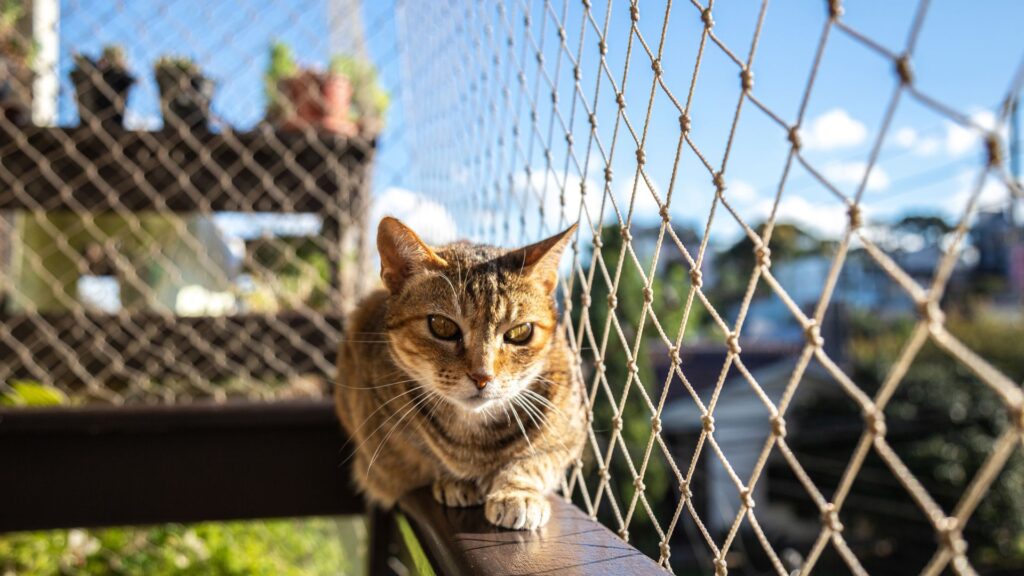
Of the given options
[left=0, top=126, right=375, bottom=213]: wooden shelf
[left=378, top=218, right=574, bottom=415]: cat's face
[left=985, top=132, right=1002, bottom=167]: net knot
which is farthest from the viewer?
[left=0, top=126, right=375, bottom=213]: wooden shelf

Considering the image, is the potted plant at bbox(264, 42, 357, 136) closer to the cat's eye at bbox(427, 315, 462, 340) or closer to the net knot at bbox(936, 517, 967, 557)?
the cat's eye at bbox(427, 315, 462, 340)

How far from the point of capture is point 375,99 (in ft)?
8.13

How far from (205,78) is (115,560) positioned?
1476 millimetres

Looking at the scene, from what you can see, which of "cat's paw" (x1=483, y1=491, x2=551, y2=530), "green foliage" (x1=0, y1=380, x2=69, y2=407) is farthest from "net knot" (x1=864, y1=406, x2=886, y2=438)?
"green foliage" (x1=0, y1=380, x2=69, y2=407)

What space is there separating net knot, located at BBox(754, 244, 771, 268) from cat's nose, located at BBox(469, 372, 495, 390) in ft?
1.33

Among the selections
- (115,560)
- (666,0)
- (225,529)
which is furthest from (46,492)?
(666,0)

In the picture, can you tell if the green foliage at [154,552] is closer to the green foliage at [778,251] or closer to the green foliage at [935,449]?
the green foliage at [778,251]

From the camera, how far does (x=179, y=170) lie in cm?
180

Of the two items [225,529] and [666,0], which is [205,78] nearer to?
[225,529]

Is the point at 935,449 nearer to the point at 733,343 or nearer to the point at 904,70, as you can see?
the point at 733,343

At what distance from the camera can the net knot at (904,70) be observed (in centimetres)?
29

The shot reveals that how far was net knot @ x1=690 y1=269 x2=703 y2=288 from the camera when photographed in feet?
1.72

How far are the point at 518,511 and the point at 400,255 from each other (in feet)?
1.27

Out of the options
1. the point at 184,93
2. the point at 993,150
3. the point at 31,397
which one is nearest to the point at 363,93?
the point at 184,93
